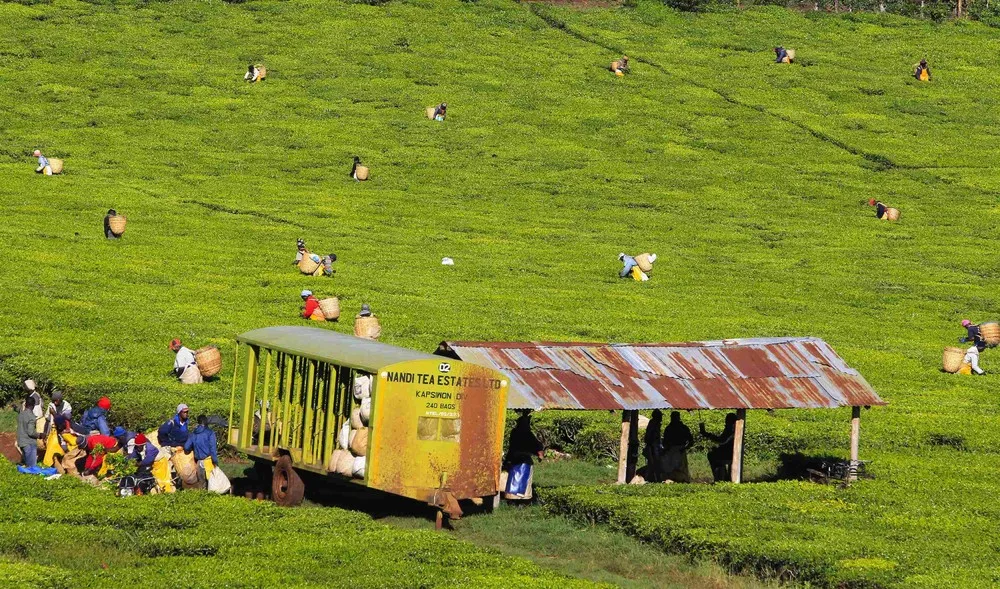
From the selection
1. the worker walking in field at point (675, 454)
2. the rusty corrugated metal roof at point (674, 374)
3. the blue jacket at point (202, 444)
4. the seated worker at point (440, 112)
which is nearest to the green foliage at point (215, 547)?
the blue jacket at point (202, 444)

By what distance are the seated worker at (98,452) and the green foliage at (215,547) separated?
2.02 metres

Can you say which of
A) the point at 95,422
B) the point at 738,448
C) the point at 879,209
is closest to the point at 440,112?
the point at 879,209

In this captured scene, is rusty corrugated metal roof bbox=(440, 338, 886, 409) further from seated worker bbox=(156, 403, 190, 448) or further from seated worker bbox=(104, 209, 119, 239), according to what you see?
seated worker bbox=(104, 209, 119, 239)

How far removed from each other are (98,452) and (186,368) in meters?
7.81

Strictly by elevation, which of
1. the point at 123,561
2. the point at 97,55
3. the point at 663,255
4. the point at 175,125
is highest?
the point at 97,55

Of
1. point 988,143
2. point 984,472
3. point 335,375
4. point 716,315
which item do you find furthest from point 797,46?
point 335,375

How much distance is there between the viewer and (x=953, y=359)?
161 feet

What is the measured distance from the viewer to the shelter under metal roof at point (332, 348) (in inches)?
1118

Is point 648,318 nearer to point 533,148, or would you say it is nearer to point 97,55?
point 533,148

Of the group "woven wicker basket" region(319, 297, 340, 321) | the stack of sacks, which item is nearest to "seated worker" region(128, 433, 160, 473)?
the stack of sacks

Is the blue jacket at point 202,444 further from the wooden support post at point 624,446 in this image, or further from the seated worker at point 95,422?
the wooden support post at point 624,446

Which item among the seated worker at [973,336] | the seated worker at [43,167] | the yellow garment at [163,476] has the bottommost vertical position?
the yellow garment at [163,476]

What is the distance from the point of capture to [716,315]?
54.9 meters

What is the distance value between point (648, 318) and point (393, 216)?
71.2ft
